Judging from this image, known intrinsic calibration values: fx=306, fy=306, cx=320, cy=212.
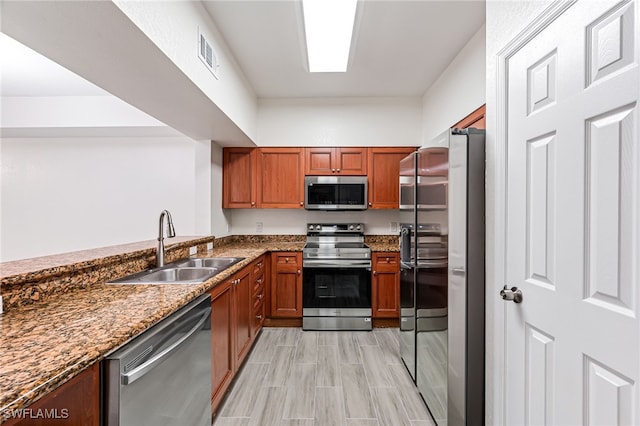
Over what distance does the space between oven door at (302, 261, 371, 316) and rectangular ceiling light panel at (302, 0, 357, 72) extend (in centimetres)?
208

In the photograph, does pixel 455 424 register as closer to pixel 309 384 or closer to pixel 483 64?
pixel 309 384

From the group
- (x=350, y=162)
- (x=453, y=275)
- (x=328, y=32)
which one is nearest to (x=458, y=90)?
(x=328, y=32)

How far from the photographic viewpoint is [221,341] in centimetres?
200

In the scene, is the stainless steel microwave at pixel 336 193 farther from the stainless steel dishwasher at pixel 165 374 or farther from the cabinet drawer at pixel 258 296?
the stainless steel dishwasher at pixel 165 374

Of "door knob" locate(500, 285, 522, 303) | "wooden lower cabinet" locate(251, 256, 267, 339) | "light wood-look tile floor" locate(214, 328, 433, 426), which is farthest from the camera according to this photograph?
"wooden lower cabinet" locate(251, 256, 267, 339)

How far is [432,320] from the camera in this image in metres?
1.98

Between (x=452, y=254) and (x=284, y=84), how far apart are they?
2.72 metres

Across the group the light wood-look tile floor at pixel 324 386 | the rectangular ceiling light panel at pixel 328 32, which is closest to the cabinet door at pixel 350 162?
the rectangular ceiling light panel at pixel 328 32

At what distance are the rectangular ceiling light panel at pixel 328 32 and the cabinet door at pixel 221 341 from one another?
205 centimetres

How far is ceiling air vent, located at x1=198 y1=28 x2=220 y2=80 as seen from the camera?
2037 millimetres

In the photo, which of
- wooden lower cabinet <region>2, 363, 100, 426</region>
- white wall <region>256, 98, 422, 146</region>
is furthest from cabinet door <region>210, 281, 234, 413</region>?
white wall <region>256, 98, 422, 146</region>

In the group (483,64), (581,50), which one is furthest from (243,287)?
(483,64)

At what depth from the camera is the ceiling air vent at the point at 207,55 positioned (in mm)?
2037

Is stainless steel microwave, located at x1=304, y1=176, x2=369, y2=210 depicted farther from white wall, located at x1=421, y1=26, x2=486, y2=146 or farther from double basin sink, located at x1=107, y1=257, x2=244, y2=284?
double basin sink, located at x1=107, y1=257, x2=244, y2=284
